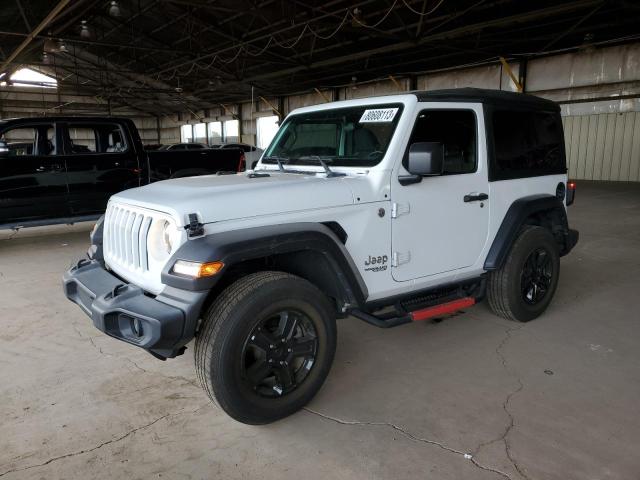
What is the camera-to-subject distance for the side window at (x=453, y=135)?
316 centimetres

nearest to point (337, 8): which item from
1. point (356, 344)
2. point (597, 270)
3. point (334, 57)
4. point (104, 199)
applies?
point (334, 57)

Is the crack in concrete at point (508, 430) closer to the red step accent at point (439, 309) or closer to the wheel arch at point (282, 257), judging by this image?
the red step accent at point (439, 309)

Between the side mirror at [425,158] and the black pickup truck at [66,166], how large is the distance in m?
4.91

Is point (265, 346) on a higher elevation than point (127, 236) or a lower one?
lower

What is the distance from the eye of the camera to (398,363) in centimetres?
330

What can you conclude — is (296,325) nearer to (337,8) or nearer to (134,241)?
(134,241)

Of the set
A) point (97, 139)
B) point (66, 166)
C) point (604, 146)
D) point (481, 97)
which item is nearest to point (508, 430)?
point (481, 97)

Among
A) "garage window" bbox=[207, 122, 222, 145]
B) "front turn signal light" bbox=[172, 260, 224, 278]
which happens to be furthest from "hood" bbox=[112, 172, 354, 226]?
"garage window" bbox=[207, 122, 222, 145]

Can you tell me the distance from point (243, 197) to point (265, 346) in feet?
2.56

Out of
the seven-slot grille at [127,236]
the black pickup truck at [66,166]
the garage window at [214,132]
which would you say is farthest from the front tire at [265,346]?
the garage window at [214,132]

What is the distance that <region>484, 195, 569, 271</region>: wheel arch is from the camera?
11.6ft

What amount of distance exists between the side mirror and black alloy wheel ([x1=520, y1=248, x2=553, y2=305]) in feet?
4.95

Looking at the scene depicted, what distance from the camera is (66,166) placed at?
666 cm

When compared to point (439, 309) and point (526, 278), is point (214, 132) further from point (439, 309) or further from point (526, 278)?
point (439, 309)
